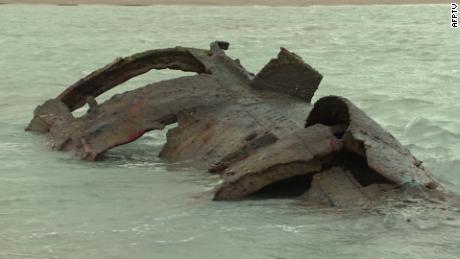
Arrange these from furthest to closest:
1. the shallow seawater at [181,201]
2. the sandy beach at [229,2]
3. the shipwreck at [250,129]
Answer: the sandy beach at [229,2] → the shipwreck at [250,129] → the shallow seawater at [181,201]

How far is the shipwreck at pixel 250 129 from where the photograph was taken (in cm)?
529

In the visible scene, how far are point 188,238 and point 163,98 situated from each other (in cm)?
276

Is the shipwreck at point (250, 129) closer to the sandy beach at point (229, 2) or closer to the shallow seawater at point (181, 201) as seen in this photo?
the shallow seawater at point (181, 201)

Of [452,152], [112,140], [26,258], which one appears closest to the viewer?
[26,258]

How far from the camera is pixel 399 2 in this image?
61406 millimetres

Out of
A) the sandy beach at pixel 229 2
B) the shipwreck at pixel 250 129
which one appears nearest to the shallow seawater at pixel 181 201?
the shipwreck at pixel 250 129

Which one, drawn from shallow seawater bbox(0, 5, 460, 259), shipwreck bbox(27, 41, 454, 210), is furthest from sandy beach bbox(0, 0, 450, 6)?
shipwreck bbox(27, 41, 454, 210)

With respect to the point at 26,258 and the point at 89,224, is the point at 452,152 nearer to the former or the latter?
the point at 89,224

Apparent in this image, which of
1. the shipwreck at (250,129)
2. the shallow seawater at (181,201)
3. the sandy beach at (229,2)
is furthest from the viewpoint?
the sandy beach at (229,2)

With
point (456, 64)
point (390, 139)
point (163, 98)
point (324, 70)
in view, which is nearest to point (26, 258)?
point (390, 139)

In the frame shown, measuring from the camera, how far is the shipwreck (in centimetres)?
529

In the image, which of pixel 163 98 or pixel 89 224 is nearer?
pixel 89 224

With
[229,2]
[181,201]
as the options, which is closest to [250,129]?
[181,201]

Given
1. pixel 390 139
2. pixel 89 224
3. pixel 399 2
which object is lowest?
pixel 399 2
